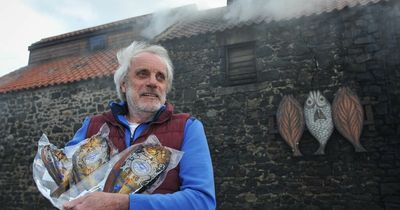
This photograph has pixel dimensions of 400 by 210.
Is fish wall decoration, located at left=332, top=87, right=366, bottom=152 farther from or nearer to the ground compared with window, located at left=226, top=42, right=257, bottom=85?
nearer to the ground

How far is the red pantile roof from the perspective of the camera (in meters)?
8.93

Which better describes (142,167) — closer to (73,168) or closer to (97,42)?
(73,168)

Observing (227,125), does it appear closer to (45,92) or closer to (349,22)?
(349,22)

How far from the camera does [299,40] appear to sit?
6.57 m

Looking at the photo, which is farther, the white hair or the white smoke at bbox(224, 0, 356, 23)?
the white smoke at bbox(224, 0, 356, 23)

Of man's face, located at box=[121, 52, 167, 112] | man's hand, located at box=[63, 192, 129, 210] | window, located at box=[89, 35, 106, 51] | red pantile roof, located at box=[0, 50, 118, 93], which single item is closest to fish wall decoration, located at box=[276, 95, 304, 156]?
red pantile roof, located at box=[0, 50, 118, 93]

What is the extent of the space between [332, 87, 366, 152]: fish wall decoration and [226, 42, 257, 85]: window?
1747 mm

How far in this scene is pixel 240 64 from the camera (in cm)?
716

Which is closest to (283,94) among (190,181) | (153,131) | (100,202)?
(153,131)

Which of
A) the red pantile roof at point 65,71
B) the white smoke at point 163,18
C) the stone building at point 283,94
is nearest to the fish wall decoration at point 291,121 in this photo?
the stone building at point 283,94

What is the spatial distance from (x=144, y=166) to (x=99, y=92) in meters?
7.23

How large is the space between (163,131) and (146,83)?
0.35 meters

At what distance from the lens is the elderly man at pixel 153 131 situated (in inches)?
52.6

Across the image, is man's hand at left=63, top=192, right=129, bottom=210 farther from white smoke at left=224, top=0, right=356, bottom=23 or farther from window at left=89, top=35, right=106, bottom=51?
window at left=89, top=35, right=106, bottom=51
